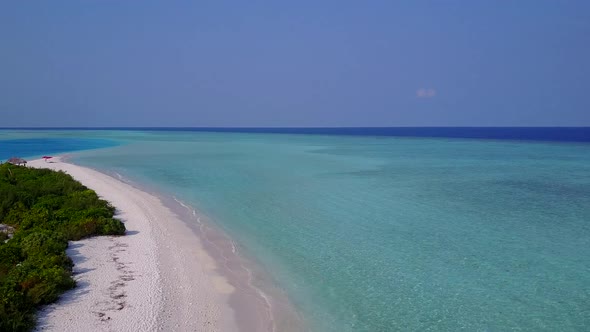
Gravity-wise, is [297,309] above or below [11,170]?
below

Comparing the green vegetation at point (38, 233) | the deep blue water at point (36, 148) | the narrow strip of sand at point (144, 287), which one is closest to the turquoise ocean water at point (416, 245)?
the narrow strip of sand at point (144, 287)

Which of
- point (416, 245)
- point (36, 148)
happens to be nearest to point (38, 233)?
point (416, 245)

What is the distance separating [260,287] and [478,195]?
17.8 m

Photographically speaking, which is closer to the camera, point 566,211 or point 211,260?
point 211,260

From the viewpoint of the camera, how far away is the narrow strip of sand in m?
9.32

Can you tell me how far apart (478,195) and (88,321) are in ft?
72.4

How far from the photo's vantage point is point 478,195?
25.5 metres

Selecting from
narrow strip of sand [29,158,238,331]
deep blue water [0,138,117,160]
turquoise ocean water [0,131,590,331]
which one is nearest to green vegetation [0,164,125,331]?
narrow strip of sand [29,158,238,331]

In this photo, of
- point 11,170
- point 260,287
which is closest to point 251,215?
point 260,287

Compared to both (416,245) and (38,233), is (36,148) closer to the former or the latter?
(38,233)

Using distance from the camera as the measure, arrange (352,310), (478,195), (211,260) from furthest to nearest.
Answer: (478,195) → (211,260) → (352,310)

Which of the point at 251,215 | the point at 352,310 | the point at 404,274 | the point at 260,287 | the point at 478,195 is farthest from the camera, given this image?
the point at 478,195

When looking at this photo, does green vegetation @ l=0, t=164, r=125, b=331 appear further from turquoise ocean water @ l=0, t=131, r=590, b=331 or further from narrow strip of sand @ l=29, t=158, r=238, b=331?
turquoise ocean water @ l=0, t=131, r=590, b=331

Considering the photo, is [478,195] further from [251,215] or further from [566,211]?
[251,215]
